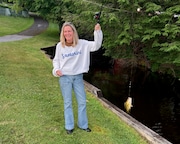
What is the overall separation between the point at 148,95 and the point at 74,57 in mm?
5969

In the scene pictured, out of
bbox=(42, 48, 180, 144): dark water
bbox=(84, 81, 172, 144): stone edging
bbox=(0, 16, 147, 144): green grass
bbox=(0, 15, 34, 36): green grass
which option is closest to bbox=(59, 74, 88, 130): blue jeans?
bbox=(0, 16, 147, 144): green grass

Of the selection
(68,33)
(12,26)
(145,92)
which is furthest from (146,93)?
(12,26)

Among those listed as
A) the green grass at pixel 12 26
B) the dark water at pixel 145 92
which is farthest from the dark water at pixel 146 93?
the green grass at pixel 12 26

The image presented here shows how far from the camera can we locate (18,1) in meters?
17.8

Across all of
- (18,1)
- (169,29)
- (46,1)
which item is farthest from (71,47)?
(18,1)

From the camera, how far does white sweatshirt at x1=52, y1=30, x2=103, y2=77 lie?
4.16 metres

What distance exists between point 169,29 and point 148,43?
1940mm

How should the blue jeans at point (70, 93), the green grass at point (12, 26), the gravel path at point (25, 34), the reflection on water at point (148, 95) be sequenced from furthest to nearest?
the green grass at point (12, 26) < the gravel path at point (25, 34) < the reflection on water at point (148, 95) < the blue jeans at point (70, 93)

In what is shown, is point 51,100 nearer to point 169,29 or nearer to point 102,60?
point 169,29

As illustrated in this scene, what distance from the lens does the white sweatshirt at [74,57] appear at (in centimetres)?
416

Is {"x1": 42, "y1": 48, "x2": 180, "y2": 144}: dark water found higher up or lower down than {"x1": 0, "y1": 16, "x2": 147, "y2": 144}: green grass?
lower down

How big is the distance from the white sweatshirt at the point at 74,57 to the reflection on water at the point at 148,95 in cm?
322

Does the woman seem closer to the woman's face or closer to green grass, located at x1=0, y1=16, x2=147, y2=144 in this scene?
the woman's face

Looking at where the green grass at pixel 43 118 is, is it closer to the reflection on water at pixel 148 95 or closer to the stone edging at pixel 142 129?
the stone edging at pixel 142 129
